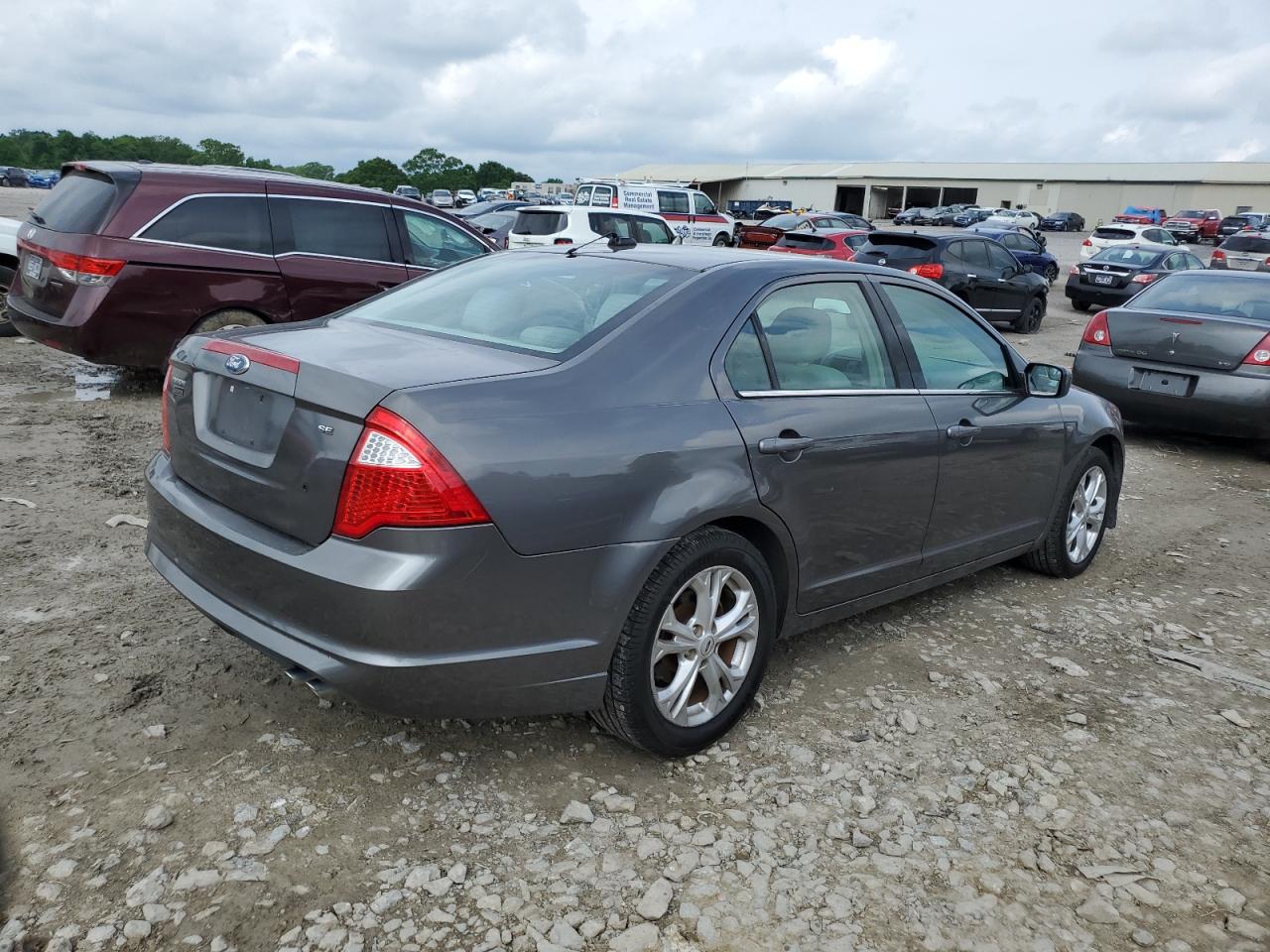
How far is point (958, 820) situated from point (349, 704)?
77.5 inches

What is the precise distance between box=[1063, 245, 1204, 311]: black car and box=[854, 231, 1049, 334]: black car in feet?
12.3

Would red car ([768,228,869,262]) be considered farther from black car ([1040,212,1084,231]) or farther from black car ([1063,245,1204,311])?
black car ([1040,212,1084,231])

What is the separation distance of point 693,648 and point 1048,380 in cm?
252

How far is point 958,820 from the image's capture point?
3.03 meters

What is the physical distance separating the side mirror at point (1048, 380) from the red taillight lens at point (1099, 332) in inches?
169

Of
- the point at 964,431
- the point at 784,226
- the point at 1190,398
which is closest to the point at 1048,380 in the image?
the point at 964,431

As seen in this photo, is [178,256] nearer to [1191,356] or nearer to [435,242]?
[435,242]

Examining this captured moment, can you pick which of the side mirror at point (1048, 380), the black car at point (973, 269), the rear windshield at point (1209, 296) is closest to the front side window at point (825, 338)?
the side mirror at point (1048, 380)

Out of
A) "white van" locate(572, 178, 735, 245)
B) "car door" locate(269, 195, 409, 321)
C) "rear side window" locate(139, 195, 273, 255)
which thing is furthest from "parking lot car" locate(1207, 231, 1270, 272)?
"rear side window" locate(139, 195, 273, 255)

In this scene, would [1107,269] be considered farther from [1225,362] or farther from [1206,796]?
[1206,796]

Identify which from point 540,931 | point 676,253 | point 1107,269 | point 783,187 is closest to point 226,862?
point 540,931

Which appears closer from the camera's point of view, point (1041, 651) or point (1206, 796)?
point (1206, 796)

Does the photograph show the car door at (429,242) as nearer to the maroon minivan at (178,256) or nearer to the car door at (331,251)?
the car door at (331,251)

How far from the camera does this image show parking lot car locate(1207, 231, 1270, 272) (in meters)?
25.4
